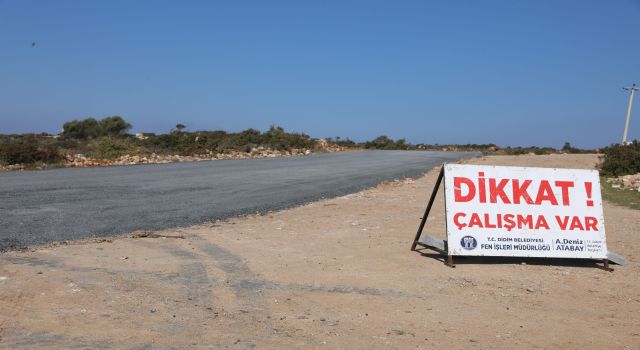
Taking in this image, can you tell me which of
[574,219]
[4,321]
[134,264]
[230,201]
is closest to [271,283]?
[134,264]

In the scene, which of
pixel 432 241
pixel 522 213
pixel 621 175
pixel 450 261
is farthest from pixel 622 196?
pixel 450 261

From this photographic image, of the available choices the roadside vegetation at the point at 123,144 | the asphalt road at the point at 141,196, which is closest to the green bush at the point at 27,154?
the roadside vegetation at the point at 123,144

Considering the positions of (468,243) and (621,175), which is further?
(621,175)

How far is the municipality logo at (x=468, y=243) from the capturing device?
25.5ft

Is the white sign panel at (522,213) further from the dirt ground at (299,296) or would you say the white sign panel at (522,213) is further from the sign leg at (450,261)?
the dirt ground at (299,296)

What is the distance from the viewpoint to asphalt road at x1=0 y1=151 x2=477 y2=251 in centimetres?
981

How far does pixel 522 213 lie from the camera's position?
26.7 ft

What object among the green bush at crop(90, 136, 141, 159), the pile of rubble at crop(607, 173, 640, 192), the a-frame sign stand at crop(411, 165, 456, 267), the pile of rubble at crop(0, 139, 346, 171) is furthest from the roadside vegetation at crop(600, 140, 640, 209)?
the green bush at crop(90, 136, 141, 159)

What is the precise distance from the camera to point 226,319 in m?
5.18

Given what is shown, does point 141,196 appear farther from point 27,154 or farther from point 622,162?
point 622,162

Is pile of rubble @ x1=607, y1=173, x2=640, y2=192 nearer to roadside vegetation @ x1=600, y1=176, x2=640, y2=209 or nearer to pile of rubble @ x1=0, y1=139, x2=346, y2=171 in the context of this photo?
roadside vegetation @ x1=600, y1=176, x2=640, y2=209

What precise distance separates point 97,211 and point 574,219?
8.77m

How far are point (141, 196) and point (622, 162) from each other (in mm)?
20501

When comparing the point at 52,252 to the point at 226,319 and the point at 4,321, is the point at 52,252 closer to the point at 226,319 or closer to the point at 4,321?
the point at 4,321
